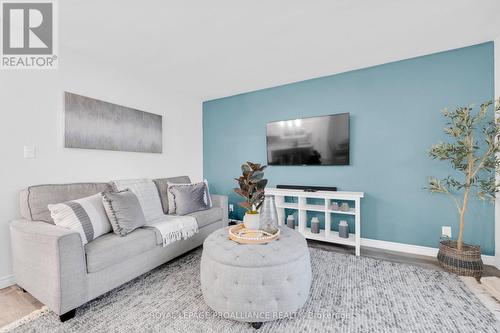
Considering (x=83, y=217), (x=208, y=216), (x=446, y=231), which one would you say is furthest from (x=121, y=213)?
(x=446, y=231)

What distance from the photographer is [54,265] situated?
143 cm

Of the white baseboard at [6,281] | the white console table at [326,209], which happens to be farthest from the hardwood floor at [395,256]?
the white baseboard at [6,281]

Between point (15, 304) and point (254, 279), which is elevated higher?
point (254, 279)

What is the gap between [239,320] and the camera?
1.39m

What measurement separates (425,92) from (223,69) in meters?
2.43

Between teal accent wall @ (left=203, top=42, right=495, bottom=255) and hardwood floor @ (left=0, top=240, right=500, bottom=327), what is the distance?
207mm

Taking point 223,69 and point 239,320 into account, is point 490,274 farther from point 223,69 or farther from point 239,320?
point 223,69

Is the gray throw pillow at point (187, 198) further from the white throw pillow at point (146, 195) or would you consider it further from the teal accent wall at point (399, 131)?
the teal accent wall at point (399, 131)

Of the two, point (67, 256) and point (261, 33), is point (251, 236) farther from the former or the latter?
point (261, 33)

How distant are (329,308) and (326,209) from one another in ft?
4.32

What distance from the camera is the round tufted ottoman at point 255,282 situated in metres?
1.35

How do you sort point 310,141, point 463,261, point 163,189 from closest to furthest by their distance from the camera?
point 463,261 → point 163,189 → point 310,141

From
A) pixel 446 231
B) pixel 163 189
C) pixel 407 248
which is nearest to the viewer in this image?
pixel 446 231

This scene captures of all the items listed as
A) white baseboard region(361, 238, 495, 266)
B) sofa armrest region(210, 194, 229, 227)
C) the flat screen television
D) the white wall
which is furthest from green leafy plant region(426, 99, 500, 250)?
the white wall
